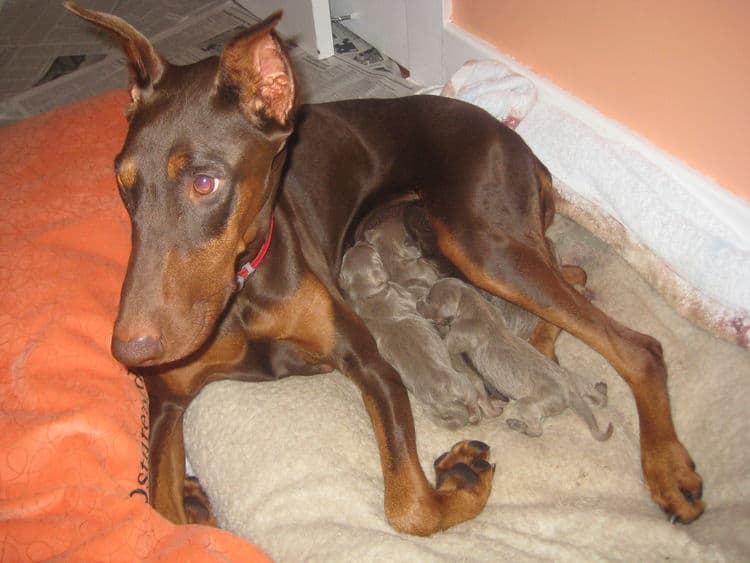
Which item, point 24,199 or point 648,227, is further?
point 648,227

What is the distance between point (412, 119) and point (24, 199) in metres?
1.83

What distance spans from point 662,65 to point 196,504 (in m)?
2.74

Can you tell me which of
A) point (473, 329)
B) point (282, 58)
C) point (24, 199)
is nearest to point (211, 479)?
point (473, 329)

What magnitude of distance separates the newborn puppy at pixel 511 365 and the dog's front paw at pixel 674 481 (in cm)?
20

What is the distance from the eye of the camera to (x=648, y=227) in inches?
123

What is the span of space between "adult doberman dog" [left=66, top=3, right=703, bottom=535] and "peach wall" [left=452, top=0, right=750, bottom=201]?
21.6 inches

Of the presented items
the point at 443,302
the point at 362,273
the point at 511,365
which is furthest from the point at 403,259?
the point at 511,365

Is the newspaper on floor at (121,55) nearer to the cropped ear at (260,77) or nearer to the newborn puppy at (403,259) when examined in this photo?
the newborn puppy at (403,259)

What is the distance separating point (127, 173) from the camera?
201 cm

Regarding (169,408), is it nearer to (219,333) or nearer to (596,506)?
(219,333)

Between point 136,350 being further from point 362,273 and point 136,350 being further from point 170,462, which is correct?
point 362,273

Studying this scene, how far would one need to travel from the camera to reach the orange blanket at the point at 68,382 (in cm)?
218

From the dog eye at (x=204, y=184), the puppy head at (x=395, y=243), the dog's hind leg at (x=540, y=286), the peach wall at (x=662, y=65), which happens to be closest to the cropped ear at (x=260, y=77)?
the dog eye at (x=204, y=184)

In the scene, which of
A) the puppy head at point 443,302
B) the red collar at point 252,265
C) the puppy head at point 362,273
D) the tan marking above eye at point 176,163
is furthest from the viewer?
the puppy head at point 362,273
